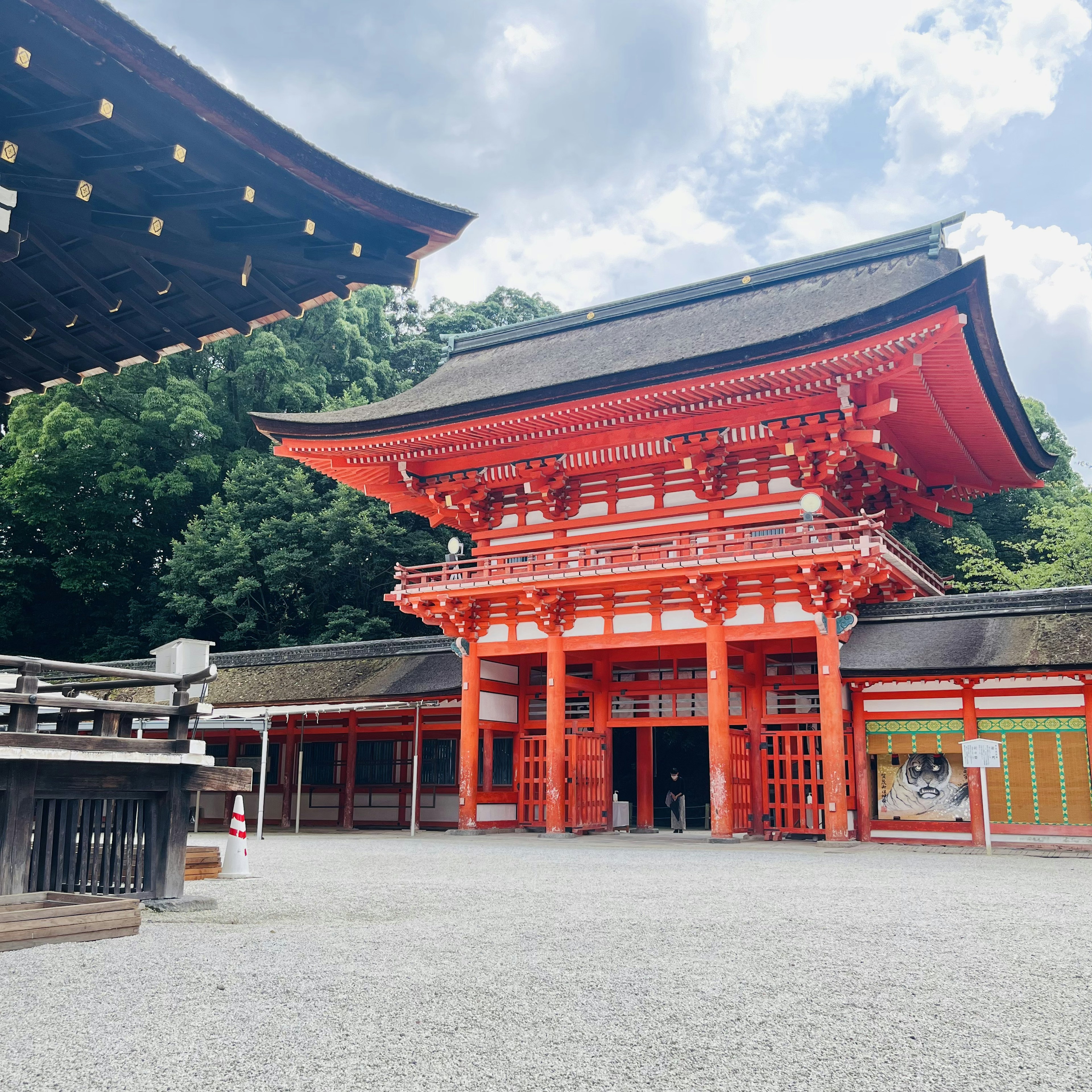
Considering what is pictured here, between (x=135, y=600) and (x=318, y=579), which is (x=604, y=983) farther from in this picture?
(x=135, y=600)

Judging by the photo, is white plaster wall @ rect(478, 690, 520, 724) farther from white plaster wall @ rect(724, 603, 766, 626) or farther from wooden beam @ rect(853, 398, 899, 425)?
wooden beam @ rect(853, 398, 899, 425)

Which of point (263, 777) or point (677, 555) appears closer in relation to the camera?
point (263, 777)

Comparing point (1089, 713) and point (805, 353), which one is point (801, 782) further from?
point (805, 353)

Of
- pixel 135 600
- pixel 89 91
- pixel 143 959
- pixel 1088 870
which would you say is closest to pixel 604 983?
pixel 143 959

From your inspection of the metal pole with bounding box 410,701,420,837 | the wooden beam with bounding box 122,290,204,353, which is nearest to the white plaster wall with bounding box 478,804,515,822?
the metal pole with bounding box 410,701,420,837

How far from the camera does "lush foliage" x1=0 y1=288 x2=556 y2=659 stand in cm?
2917

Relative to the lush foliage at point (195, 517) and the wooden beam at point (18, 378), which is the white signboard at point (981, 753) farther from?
the lush foliage at point (195, 517)

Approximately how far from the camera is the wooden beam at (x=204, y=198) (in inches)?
199

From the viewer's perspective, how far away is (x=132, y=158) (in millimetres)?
4777

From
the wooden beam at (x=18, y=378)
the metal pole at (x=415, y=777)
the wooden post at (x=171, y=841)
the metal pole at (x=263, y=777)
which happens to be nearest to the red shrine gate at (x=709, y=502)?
the metal pole at (x=415, y=777)

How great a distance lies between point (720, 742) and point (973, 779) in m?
3.80

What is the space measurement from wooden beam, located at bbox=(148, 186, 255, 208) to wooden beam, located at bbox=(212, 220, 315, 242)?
220mm

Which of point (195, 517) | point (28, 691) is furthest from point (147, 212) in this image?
point (195, 517)

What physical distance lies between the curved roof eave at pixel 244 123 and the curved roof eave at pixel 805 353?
9.21m
